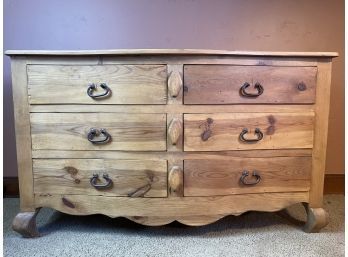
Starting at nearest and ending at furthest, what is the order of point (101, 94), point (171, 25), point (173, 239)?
point (101, 94)
point (173, 239)
point (171, 25)

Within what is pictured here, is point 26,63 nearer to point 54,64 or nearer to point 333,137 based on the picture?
point 54,64

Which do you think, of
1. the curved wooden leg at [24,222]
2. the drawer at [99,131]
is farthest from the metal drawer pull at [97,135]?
the curved wooden leg at [24,222]

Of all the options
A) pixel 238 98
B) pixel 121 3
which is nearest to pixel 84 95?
pixel 238 98

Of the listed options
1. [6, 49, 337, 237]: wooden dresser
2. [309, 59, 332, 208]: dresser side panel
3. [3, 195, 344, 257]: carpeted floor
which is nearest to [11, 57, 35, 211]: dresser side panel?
[6, 49, 337, 237]: wooden dresser

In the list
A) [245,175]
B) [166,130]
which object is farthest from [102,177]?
[245,175]

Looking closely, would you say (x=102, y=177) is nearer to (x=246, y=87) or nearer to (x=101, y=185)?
(x=101, y=185)

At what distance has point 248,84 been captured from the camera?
3.56ft

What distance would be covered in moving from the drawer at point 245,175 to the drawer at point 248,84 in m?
0.23

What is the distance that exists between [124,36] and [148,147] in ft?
2.40

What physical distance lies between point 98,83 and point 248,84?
0.55 metres

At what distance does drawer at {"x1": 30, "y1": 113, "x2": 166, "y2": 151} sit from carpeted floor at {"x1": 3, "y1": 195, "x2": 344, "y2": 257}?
1.25ft

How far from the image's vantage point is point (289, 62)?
110 cm

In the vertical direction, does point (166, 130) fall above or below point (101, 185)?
above

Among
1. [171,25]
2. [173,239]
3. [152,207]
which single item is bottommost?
[173,239]
